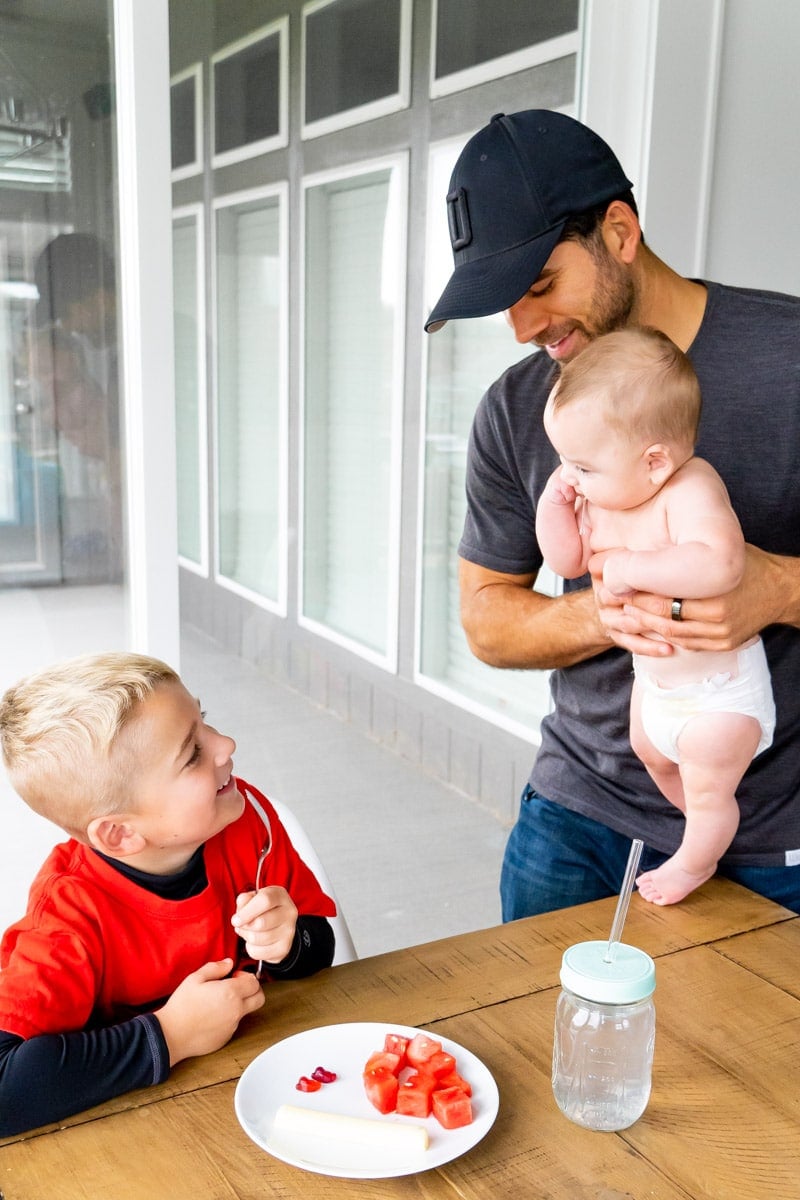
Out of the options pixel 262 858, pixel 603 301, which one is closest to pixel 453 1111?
pixel 262 858

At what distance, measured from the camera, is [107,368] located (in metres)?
2.16

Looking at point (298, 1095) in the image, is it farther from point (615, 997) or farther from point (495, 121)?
point (495, 121)

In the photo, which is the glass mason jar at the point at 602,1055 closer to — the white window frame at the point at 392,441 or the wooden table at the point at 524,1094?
the wooden table at the point at 524,1094

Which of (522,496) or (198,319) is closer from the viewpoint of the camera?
(522,496)

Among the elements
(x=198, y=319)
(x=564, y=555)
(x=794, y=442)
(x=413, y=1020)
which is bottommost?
(x=413, y=1020)

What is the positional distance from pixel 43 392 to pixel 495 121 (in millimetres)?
1024

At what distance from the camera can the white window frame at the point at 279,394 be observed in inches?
100

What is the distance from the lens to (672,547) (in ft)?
4.64

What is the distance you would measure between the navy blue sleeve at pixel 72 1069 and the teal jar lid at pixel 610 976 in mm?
406

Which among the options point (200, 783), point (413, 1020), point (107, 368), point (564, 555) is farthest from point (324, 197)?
point (413, 1020)

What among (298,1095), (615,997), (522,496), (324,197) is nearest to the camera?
(615,997)

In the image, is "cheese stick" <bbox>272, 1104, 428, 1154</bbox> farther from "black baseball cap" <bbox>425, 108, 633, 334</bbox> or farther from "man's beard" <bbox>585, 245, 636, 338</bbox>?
"man's beard" <bbox>585, 245, 636, 338</bbox>

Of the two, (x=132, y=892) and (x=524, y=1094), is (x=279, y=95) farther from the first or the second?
(x=524, y=1094)

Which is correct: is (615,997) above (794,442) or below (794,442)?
below
